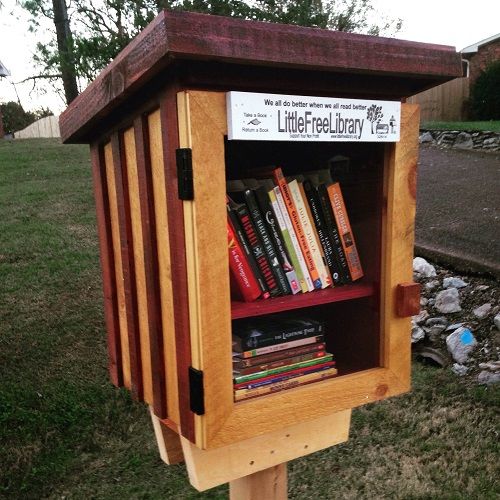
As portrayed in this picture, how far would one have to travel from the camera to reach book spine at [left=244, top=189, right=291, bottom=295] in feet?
3.99

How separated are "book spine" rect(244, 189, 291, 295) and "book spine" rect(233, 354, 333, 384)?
0.18 metres

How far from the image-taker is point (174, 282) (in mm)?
1069

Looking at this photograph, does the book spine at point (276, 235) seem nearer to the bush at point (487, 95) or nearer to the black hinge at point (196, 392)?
the black hinge at point (196, 392)

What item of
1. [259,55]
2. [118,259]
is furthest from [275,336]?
[259,55]

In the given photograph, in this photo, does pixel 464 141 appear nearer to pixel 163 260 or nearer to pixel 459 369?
pixel 459 369

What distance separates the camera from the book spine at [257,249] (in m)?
1.21

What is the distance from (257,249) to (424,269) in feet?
9.88

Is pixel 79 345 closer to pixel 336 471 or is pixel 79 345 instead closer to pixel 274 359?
pixel 336 471

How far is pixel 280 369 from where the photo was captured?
1257 millimetres

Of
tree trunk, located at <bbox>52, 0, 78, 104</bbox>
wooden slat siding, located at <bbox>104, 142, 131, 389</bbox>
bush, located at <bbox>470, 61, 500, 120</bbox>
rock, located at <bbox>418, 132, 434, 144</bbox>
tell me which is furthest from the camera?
bush, located at <bbox>470, 61, 500, 120</bbox>

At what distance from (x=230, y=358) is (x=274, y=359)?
20 cm

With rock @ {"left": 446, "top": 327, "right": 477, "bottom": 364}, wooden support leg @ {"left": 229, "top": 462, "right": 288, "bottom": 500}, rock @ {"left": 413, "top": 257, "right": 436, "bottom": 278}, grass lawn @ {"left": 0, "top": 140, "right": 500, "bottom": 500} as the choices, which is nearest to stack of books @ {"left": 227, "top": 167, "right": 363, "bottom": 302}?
wooden support leg @ {"left": 229, "top": 462, "right": 288, "bottom": 500}

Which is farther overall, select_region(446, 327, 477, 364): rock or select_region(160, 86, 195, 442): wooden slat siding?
select_region(446, 327, 477, 364): rock

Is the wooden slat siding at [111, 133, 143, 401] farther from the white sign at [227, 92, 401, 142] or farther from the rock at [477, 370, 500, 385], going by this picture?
the rock at [477, 370, 500, 385]
